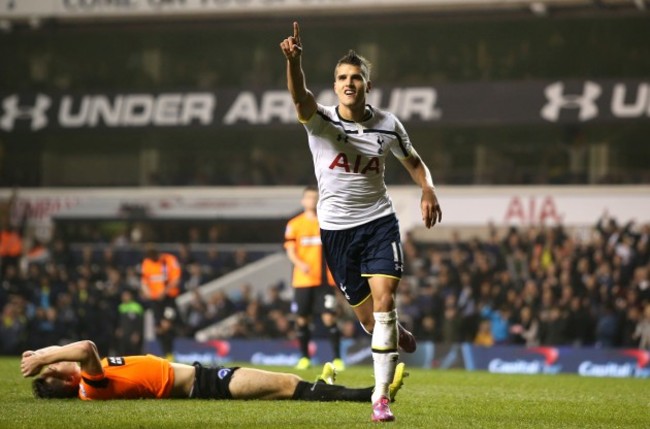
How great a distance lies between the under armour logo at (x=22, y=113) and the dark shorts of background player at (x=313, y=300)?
18826mm

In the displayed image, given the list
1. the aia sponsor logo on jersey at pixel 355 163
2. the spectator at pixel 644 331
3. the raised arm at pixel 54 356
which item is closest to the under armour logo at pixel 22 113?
the spectator at pixel 644 331

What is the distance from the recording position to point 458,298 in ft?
69.7

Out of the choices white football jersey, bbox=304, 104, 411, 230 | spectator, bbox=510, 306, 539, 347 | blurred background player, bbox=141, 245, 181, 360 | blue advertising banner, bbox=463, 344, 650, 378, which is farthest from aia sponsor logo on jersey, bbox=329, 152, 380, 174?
spectator, bbox=510, 306, 539, 347

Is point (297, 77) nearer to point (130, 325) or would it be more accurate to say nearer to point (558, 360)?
point (558, 360)

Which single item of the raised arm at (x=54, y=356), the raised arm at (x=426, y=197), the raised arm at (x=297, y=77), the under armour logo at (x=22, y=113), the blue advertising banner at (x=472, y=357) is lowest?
the blue advertising banner at (x=472, y=357)

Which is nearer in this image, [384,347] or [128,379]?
[384,347]

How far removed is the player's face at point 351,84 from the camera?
7.74 metres

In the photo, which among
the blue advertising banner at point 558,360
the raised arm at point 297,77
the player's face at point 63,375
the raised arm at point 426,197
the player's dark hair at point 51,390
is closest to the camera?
the raised arm at point 297,77

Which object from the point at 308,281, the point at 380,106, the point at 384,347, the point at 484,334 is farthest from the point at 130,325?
the point at 384,347

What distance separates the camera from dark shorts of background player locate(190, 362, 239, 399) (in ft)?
28.6

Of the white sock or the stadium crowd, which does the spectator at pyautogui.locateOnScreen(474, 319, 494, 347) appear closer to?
the stadium crowd

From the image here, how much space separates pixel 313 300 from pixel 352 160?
683 centimetres

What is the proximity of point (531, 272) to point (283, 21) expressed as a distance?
11.8m

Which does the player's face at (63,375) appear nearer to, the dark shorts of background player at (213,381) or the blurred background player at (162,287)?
the dark shorts of background player at (213,381)
